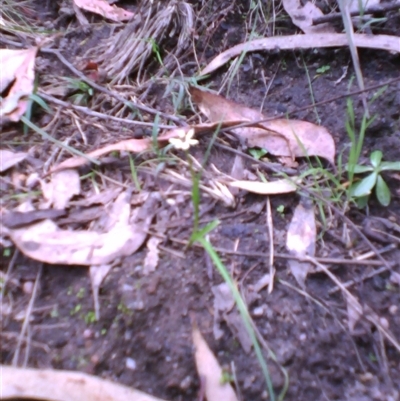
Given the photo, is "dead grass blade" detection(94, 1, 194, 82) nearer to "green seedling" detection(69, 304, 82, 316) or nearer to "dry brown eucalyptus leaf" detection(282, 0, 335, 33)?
"dry brown eucalyptus leaf" detection(282, 0, 335, 33)

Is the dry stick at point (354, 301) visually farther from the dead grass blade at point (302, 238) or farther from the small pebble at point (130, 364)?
the small pebble at point (130, 364)

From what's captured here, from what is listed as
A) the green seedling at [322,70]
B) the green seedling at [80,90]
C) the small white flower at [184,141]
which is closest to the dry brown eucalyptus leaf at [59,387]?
the small white flower at [184,141]

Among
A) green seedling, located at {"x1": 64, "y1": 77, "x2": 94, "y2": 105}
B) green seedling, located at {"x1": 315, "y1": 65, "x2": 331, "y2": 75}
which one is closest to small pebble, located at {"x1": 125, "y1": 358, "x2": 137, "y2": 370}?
green seedling, located at {"x1": 64, "y1": 77, "x2": 94, "y2": 105}

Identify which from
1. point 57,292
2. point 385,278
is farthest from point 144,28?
point 385,278

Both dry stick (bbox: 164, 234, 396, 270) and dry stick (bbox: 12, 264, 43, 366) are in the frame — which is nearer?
dry stick (bbox: 12, 264, 43, 366)

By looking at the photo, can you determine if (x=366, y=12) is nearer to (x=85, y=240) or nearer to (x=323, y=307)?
(x=323, y=307)

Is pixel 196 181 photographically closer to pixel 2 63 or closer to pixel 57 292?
pixel 57 292
